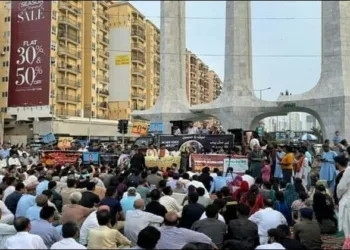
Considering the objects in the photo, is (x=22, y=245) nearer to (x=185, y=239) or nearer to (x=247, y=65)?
(x=185, y=239)

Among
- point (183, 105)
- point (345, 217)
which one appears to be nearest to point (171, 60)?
point (183, 105)

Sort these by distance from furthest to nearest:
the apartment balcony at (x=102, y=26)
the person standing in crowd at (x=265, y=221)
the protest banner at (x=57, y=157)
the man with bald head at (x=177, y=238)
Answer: the apartment balcony at (x=102, y=26) → the protest banner at (x=57, y=157) → the person standing in crowd at (x=265, y=221) → the man with bald head at (x=177, y=238)

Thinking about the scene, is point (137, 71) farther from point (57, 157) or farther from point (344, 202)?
point (344, 202)

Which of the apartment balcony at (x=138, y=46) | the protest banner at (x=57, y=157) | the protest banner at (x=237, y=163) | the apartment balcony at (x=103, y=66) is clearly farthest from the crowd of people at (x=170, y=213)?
the apartment balcony at (x=138, y=46)

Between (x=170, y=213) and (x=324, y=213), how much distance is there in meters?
4.61

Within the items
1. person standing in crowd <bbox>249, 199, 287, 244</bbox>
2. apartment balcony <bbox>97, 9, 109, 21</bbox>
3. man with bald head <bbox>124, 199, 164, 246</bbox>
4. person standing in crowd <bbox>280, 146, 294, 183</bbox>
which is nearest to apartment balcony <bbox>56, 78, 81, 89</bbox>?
apartment balcony <bbox>97, 9, 109, 21</bbox>

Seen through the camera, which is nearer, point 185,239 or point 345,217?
point 185,239

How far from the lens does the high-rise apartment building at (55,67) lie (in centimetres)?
4925

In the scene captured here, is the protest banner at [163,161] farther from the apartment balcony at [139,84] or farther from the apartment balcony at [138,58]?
the apartment balcony at [138,58]

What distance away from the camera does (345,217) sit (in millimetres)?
8570

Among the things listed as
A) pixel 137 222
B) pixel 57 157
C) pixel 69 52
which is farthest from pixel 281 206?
pixel 69 52

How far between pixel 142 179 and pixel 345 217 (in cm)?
474

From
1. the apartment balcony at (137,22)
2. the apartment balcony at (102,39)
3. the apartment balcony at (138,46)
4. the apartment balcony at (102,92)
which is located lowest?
the apartment balcony at (102,92)

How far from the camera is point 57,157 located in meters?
20.1
